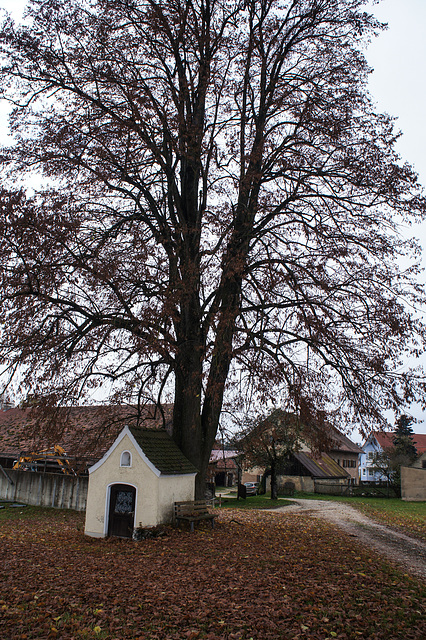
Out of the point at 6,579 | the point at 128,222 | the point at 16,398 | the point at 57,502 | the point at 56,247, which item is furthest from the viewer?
the point at 57,502

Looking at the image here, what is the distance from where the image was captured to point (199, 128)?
1413 cm

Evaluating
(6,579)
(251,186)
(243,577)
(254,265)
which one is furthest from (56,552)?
(251,186)

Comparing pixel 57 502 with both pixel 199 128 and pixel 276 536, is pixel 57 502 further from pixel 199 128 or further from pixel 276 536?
pixel 199 128

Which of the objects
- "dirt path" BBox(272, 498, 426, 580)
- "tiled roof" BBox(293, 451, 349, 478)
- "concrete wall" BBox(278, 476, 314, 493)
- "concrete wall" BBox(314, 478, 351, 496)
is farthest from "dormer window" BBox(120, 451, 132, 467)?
"concrete wall" BBox(314, 478, 351, 496)

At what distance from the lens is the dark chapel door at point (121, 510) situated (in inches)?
503

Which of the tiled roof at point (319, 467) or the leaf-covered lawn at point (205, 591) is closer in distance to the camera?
the leaf-covered lawn at point (205, 591)

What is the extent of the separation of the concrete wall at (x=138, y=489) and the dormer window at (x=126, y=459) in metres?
0.08

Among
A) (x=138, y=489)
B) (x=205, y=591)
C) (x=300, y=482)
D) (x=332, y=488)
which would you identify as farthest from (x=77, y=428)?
(x=205, y=591)

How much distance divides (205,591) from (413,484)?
32.3 m

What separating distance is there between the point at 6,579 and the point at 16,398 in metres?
5.55

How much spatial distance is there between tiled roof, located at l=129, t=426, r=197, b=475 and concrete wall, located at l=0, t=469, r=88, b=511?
10.1 m

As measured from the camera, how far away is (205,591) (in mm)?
7582

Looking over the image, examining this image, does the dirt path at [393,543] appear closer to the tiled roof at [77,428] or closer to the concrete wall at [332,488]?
the tiled roof at [77,428]

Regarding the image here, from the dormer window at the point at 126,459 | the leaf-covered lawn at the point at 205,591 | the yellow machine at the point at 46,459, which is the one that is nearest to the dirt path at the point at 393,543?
the leaf-covered lawn at the point at 205,591
